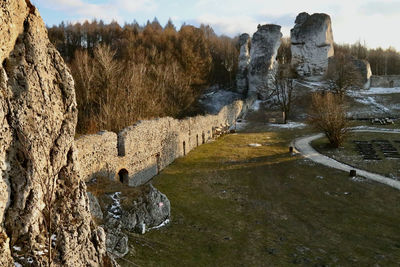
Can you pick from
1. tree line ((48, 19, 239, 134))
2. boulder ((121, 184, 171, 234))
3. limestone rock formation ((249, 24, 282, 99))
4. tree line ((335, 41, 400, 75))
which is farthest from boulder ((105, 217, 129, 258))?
tree line ((335, 41, 400, 75))

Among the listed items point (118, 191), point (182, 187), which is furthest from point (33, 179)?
point (182, 187)

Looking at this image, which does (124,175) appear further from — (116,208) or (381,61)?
(381,61)

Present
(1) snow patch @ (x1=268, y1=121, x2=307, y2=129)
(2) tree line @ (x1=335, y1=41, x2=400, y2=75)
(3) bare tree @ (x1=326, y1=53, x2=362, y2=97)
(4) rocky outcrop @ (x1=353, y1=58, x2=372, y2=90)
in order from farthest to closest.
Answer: (2) tree line @ (x1=335, y1=41, x2=400, y2=75) < (4) rocky outcrop @ (x1=353, y1=58, x2=372, y2=90) < (3) bare tree @ (x1=326, y1=53, x2=362, y2=97) < (1) snow patch @ (x1=268, y1=121, x2=307, y2=129)

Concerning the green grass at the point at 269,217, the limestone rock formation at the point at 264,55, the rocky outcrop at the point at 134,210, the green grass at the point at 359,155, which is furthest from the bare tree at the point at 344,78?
the rocky outcrop at the point at 134,210

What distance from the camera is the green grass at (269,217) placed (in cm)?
1323

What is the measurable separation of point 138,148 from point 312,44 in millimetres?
50395

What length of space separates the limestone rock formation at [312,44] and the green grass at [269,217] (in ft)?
128

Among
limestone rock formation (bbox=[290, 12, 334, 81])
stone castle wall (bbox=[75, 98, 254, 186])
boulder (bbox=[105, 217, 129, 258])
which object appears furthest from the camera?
limestone rock formation (bbox=[290, 12, 334, 81])

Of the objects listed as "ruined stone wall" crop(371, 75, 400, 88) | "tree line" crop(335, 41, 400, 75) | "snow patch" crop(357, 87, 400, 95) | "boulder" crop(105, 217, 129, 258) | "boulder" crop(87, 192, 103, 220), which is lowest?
"boulder" crop(105, 217, 129, 258)

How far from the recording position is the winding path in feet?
73.4

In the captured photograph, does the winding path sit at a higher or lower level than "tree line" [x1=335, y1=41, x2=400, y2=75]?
lower

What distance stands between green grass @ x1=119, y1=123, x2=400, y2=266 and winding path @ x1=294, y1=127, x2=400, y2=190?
3.67ft

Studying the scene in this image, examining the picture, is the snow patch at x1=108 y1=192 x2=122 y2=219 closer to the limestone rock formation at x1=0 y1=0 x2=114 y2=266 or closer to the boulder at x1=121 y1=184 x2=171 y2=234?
the boulder at x1=121 y1=184 x2=171 y2=234

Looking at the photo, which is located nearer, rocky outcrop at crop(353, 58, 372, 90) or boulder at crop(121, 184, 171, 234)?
boulder at crop(121, 184, 171, 234)
